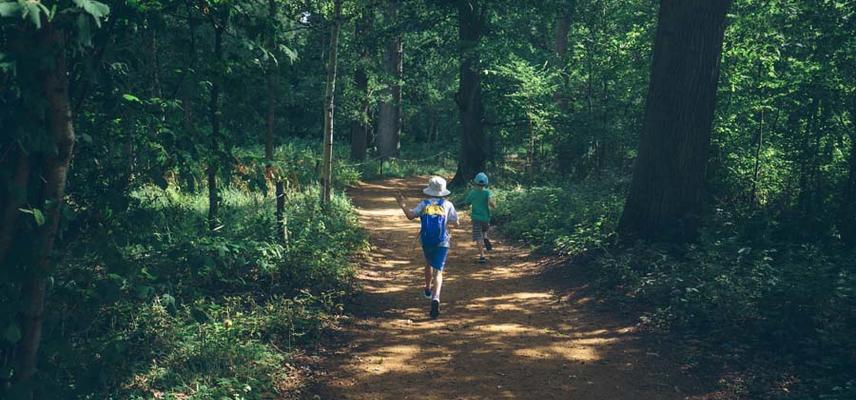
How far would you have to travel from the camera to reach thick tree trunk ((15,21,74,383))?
3.41 m

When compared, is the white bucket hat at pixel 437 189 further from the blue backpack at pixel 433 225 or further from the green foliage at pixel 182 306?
the green foliage at pixel 182 306

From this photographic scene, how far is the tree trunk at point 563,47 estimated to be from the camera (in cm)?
2061

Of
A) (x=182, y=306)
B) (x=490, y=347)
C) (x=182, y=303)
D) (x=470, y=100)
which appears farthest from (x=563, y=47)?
(x=182, y=303)

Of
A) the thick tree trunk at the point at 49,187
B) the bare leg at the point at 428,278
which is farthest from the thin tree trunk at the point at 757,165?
the thick tree trunk at the point at 49,187

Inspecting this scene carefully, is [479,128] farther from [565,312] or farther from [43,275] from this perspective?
[43,275]

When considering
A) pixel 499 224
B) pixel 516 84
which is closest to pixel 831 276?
pixel 499 224

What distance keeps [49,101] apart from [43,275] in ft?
3.12

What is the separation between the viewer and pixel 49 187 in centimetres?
360

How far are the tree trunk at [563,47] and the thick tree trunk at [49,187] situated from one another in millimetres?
18411

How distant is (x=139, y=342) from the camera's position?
6.33 meters

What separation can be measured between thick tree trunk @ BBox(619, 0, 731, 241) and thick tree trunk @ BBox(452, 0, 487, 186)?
10.3 metres

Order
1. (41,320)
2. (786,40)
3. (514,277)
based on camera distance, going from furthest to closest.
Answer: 1. (786,40)
2. (514,277)
3. (41,320)

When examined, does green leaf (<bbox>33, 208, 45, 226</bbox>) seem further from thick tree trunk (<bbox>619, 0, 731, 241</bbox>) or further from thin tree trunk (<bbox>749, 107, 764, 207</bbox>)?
thin tree trunk (<bbox>749, 107, 764, 207</bbox>)

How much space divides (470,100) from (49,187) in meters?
19.2
